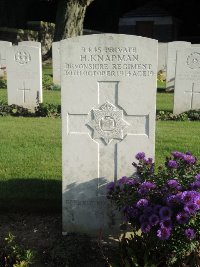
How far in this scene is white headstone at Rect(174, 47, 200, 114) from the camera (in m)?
9.41

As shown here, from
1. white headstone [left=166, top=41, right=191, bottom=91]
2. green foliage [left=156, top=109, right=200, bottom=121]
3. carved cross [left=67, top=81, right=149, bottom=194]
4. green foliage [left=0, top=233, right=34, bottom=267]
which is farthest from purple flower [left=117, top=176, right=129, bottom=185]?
white headstone [left=166, top=41, right=191, bottom=91]

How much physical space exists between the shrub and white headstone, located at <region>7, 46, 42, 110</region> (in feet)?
21.6

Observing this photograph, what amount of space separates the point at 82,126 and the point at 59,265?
1.20 meters

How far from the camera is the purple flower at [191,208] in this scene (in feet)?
9.32

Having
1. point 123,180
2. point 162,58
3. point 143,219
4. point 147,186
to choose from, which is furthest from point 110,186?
point 162,58

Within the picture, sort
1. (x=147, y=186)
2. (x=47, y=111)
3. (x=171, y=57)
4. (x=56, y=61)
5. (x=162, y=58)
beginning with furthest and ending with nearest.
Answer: (x=162, y=58)
(x=56, y=61)
(x=171, y=57)
(x=47, y=111)
(x=147, y=186)

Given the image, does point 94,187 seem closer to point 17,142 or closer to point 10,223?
point 10,223

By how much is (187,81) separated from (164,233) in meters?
7.11

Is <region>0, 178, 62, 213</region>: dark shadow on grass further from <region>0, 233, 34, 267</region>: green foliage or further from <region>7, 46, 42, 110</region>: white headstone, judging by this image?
<region>7, 46, 42, 110</region>: white headstone

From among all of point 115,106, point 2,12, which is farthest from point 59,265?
point 2,12

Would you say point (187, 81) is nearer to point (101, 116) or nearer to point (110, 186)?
point (101, 116)

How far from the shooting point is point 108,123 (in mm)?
3723

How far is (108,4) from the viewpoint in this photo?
102 feet

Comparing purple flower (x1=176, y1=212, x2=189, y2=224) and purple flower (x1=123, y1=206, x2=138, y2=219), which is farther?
purple flower (x1=123, y1=206, x2=138, y2=219)
